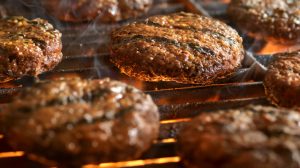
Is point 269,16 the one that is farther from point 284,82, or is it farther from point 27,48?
point 27,48

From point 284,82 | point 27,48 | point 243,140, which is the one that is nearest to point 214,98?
point 284,82

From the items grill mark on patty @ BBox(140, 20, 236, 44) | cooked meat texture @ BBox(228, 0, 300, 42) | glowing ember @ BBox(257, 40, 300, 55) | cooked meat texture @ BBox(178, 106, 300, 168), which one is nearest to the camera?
cooked meat texture @ BBox(178, 106, 300, 168)

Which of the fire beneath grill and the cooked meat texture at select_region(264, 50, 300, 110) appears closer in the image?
the fire beneath grill

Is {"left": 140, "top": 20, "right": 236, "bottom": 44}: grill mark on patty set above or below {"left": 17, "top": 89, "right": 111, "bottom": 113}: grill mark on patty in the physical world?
above

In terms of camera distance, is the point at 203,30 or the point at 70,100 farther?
the point at 203,30

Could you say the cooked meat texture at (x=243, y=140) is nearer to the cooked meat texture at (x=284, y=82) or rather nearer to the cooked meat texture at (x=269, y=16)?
the cooked meat texture at (x=284, y=82)

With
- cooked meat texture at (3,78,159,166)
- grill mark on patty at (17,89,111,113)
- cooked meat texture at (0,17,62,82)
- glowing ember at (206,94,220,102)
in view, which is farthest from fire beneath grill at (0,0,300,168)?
grill mark on patty at (17,89,111,113)

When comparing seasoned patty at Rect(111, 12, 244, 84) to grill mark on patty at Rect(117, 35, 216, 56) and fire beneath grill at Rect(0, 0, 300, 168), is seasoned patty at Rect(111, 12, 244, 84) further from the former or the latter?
fire beneath grill at Rect(0, 0, 300, 168)

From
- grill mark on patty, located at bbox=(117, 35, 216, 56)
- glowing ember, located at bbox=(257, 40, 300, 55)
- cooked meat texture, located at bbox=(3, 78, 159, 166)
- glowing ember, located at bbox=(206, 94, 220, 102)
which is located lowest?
glowing ember, located at bbox=(206, 94, 220, 102)
